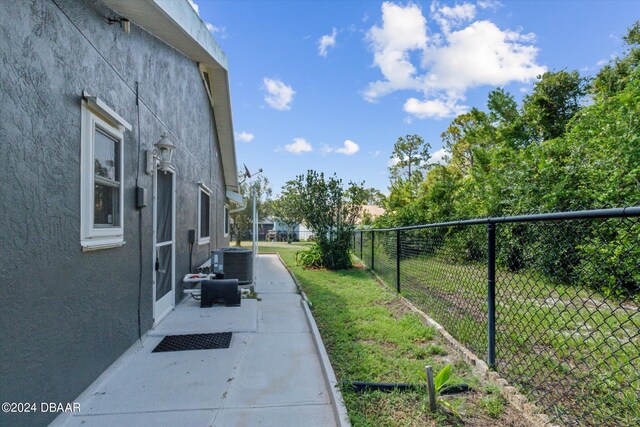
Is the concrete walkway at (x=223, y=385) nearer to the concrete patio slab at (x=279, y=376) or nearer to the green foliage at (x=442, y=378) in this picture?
the concrete patio slab at (x=279, y=376)

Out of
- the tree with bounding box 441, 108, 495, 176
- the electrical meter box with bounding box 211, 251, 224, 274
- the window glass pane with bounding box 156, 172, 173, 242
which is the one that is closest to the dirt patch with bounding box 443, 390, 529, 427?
the window glass pane with bounding box 156, 172, 173, 242

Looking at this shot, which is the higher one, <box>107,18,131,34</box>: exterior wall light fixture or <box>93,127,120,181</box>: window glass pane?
<box>107,18,131,34</box>: exterior wall light fixture

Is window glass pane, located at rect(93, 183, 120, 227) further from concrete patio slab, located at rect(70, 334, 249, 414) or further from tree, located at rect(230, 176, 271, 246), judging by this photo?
tree, located at rect(230, 176, 271, 246)

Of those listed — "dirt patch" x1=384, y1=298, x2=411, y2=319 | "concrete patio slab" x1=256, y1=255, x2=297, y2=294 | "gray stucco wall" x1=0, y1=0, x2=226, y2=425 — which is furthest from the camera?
"concrete patio slab" x1=256, y1=255, x2=297, y2=294

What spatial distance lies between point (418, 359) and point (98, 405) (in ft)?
9.03

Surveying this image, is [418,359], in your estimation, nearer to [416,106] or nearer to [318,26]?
[318,26]

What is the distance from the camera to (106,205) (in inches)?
121

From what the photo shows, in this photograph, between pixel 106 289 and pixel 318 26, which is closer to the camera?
pixel 106 289

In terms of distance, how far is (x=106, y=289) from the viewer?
2.95 metres

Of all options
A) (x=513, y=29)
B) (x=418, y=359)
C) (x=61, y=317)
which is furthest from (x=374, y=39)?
(x=61, y=317)

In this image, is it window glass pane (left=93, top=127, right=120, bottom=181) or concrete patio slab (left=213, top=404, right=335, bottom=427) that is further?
window glass pane (left=93, top=127, right=120, bottom=181)

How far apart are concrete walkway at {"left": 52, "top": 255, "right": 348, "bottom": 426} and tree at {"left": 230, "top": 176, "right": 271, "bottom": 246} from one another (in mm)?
21539

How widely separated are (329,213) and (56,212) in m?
8.47

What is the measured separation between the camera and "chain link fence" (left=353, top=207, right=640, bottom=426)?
221cm
